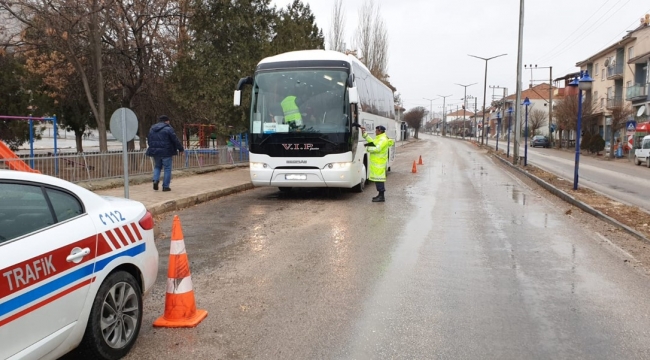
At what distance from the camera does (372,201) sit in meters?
12.5

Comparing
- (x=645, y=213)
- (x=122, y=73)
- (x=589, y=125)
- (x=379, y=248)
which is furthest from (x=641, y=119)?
(x=379, y=248)

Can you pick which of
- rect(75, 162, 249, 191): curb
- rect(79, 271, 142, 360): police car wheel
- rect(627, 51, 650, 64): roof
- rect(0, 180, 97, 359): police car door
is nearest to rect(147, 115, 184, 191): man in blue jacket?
rect(75, 162, 249, 191): curb

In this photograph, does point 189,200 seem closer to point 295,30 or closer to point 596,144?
point 295,30

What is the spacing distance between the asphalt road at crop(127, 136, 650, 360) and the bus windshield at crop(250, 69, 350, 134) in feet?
8.42

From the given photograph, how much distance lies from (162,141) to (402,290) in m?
9.06

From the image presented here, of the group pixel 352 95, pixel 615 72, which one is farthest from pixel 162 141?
pixel 615 72

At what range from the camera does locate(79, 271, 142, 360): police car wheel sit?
11.6 ft

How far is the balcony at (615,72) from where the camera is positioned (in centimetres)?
4956

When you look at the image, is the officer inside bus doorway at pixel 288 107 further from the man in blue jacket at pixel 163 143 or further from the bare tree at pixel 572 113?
the bare tree at pixel 572 113

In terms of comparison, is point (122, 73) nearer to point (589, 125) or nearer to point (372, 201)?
point (372, 201)

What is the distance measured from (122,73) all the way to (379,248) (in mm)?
18191

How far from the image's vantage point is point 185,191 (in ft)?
43.7

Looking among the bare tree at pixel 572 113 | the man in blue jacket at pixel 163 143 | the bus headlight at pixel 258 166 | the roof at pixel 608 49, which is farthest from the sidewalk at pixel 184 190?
the roof at pixel 608 49

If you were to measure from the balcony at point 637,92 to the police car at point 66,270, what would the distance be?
47.6 m
